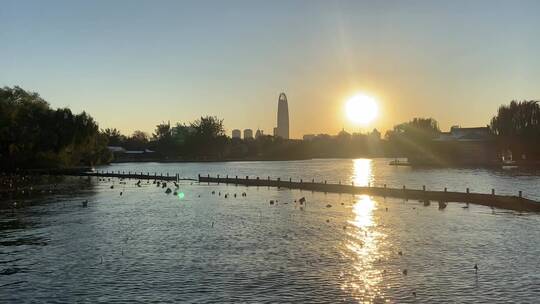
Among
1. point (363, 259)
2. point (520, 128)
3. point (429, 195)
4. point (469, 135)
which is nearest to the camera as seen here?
point (363, 259)

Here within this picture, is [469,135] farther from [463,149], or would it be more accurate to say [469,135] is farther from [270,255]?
[270,255]

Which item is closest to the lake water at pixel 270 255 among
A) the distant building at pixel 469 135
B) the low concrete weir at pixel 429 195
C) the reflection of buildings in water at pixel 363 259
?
the reflection of buildings in water at pixel 363 259

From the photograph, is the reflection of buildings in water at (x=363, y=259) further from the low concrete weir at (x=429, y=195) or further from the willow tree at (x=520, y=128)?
the willow tree at (x=520, y=128)

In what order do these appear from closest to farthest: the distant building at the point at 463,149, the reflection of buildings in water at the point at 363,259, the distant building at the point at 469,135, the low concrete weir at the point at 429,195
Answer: the reflection of buildings in water at the point at 363,259, the low concrete weir at the point at 429,195, the distant building at the point at 463,149, the distant building at the point at 469,135

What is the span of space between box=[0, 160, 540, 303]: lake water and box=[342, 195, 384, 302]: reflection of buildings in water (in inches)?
3.8

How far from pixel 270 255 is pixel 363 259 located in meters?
5.25

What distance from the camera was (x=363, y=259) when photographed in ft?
98.8

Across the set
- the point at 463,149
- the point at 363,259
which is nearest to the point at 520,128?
the point at 463,149

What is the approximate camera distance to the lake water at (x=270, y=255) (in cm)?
2348

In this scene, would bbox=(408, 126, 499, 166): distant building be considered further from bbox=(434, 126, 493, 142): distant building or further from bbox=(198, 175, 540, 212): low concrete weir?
bbox=(198, 175, 540, 212): low concrete weir

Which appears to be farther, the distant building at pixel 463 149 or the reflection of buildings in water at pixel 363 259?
the distant building at pixel 463 149

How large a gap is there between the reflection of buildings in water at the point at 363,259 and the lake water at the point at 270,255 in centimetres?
10

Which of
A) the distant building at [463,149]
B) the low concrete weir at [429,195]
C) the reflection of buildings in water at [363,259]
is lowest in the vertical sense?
the reflection of buildings in water at [363,259]

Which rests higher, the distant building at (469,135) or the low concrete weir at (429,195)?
the distant building at (469,135)
